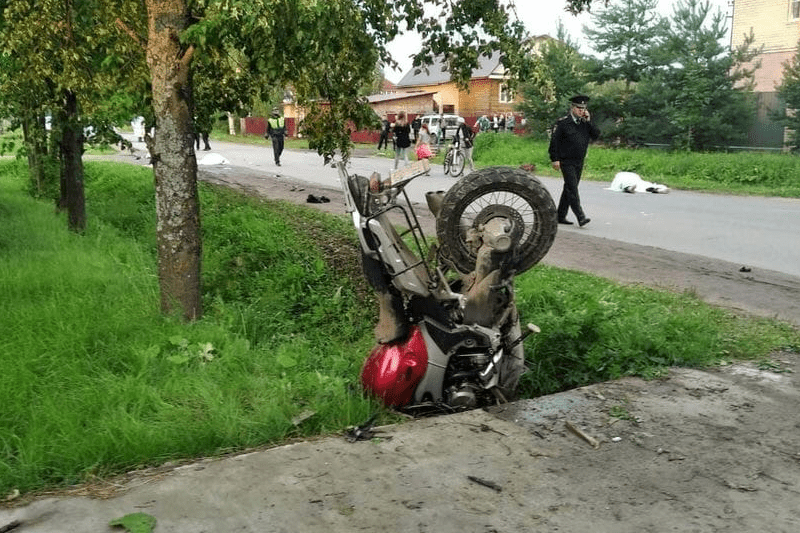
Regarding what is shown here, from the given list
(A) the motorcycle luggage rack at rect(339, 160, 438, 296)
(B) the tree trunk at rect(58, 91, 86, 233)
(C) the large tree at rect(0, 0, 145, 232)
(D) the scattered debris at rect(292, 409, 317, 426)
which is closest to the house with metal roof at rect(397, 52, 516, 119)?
(B) the tree trunk at rect(58, 91, 86, 233)

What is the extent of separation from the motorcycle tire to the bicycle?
16732 mm

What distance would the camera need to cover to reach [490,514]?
10.0 feet

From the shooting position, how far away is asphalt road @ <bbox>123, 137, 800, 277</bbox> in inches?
361

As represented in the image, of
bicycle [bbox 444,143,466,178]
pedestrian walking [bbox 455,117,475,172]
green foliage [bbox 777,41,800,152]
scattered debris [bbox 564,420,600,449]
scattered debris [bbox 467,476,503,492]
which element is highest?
green foliage [bbox 777,41,800,152]

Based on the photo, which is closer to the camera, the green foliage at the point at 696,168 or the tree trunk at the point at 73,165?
the tree trunk at the point at 73,165

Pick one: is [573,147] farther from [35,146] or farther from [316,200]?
[35,146]

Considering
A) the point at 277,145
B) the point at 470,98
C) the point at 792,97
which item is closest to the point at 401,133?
the point at 277,145

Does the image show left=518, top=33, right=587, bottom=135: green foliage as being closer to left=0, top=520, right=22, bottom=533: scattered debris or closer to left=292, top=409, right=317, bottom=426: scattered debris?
left=292, top=409, right=317, bottom=426: scattered debris

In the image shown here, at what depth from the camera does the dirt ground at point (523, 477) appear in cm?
299

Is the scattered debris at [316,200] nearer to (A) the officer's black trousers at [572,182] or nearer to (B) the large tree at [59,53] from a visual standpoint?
(A) the officer's black trousers at [572,182]

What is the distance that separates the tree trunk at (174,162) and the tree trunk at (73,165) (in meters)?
4.64

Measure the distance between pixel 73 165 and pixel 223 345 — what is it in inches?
233

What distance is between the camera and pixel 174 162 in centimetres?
532

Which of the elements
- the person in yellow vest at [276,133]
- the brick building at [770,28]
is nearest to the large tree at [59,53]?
the person in yellow vest at [276,133]
